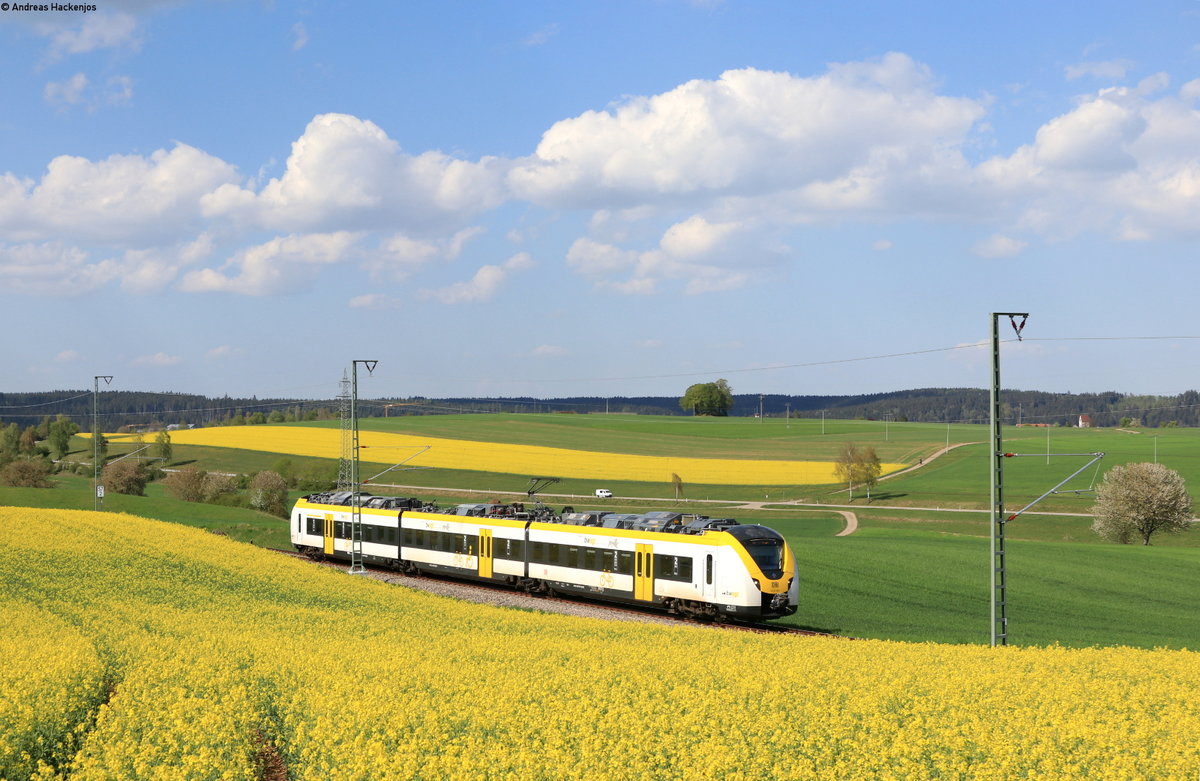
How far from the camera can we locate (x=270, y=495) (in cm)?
8444

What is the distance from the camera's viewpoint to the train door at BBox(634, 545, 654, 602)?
34.0m

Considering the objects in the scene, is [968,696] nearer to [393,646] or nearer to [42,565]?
[393,646]

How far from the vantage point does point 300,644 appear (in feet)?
55.7

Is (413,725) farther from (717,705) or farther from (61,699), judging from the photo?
(61,699)

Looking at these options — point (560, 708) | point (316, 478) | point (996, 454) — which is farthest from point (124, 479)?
point (560, 708)

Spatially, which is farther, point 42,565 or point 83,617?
point 42,565

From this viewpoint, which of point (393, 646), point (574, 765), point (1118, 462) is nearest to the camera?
point (574, 765)

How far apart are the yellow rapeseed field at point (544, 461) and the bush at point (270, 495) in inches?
491

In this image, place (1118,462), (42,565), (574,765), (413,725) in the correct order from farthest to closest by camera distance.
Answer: (1118,462), (42,565), (413,725), (574,765)

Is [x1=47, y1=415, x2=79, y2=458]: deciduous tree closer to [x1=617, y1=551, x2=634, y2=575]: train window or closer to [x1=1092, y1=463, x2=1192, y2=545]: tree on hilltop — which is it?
A: [x1=617, y1=551, x2=634, y2=575]: train window

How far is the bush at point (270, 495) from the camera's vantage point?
84.1 metres

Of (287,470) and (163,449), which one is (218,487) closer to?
(287,470)

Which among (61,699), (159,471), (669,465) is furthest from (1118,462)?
(61,699)

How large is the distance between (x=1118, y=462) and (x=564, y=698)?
362ft
